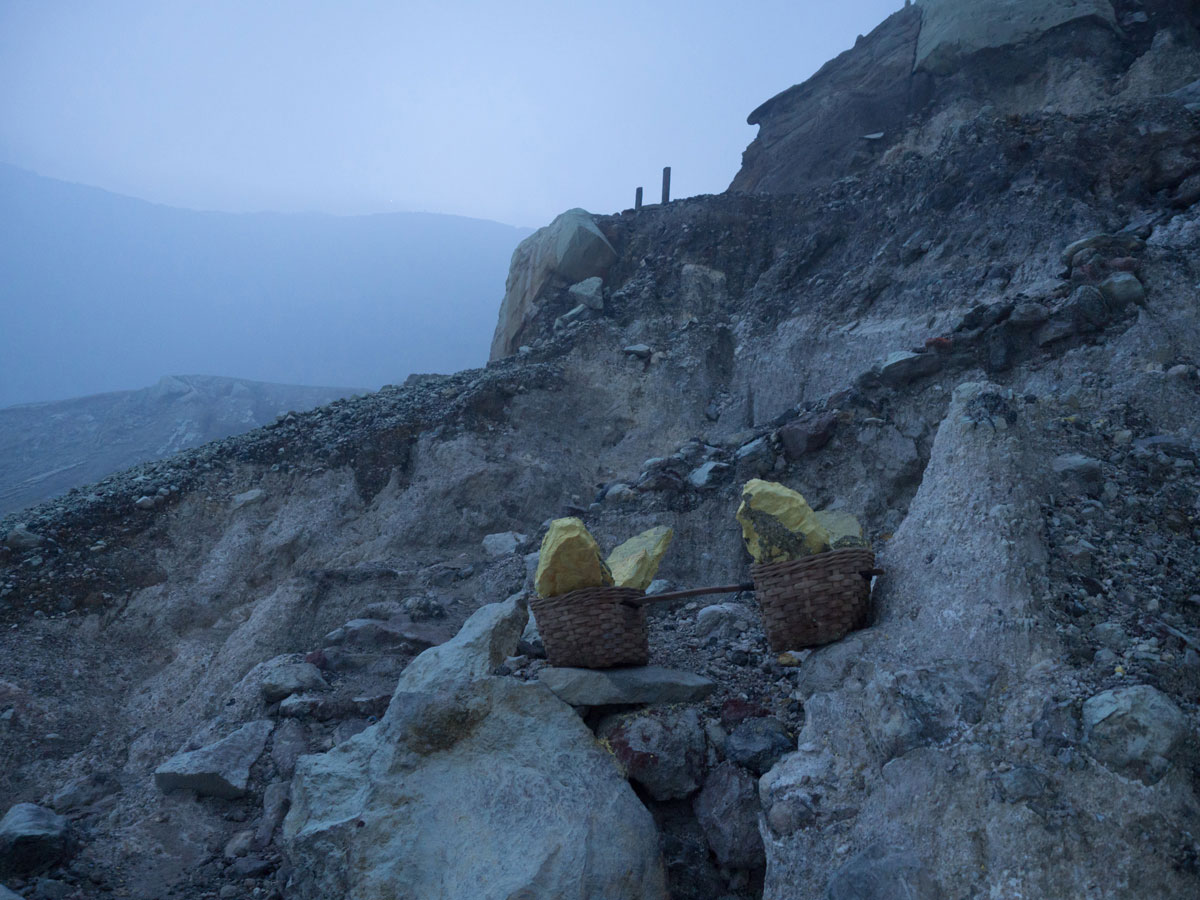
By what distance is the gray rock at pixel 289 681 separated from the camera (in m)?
3.39

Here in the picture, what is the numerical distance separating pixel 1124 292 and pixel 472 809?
3.89 metres

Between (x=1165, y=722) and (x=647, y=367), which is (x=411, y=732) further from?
(x=647, y=367)

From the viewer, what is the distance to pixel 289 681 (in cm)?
340

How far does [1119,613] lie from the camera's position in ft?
6.32

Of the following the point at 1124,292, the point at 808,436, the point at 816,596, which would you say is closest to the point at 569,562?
the point at 816,596

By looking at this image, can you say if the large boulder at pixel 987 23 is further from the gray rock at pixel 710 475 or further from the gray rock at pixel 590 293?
the gray rock at pixel 710 475

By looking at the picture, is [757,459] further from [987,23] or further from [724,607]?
[987,23]

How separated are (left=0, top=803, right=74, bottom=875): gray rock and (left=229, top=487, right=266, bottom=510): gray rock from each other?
12.1ft

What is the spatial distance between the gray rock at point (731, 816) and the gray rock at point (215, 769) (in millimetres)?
1821

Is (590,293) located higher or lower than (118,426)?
higher

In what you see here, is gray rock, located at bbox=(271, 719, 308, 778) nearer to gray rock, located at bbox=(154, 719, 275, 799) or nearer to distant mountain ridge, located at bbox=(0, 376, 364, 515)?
gray rock, located at bbox=(154, 719, 275, 799)

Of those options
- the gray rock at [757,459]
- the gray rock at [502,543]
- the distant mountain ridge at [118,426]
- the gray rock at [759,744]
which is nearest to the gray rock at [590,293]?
the gray rock at [502,543]

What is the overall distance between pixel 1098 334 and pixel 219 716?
185 inches

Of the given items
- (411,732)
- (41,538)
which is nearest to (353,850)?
(411,732)
